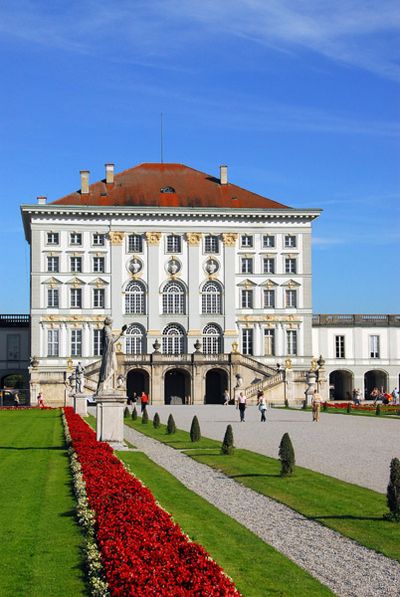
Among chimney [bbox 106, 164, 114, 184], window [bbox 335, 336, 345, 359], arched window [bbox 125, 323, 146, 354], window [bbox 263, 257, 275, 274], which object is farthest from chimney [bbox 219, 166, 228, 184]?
window [bbox 335, 336, 345, 359]

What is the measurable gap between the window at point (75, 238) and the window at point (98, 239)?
1.14 m

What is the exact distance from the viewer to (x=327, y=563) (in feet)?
39.4

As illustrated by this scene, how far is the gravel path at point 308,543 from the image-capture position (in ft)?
36.3

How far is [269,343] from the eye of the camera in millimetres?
74250

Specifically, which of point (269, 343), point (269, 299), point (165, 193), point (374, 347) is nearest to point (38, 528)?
point (269, 343)

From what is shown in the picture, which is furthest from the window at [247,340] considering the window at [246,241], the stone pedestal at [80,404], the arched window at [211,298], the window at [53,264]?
the stone pedestal at [80,404]

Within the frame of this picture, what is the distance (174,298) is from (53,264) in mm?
9584

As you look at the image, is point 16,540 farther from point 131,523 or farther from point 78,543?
point 131,523

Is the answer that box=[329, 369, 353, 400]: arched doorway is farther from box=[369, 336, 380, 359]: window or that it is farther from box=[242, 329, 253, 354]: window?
box=[242, 329, 253, 354]: window

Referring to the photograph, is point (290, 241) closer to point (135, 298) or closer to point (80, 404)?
point (135, 298)

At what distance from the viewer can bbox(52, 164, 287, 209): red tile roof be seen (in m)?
74.4

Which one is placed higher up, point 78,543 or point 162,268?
point 162,268

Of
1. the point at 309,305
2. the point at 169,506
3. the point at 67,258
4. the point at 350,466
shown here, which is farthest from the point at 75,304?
the point at 169,506

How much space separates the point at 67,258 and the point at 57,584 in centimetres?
6314
